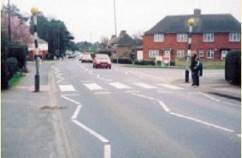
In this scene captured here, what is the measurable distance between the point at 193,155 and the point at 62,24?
11888 cm

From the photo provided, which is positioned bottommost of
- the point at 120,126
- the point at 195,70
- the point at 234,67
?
the point at 120,126

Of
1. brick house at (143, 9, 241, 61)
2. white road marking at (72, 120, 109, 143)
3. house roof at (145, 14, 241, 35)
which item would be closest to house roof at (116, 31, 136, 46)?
brick house at (143, 9, 241, 61)

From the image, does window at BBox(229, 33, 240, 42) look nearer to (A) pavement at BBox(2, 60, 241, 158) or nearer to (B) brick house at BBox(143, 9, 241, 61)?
(B) brick house at BBox(143, 9, 241, 61)

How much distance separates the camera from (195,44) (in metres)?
77.4

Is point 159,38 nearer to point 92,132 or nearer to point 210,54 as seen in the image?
point 210,54

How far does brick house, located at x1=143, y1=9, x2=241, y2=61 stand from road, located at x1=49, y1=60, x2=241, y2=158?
57259mm

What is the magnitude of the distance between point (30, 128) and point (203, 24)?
223 ft

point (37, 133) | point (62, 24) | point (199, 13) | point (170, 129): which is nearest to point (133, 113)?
point (170, 129)

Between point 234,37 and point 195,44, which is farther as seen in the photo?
point 195,44

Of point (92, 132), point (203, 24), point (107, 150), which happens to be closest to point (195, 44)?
point (203, 24)

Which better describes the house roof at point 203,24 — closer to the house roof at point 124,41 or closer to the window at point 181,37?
the window at point 181,37

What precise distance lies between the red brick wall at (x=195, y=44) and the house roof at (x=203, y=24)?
96cm

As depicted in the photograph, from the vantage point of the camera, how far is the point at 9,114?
44.7 feet

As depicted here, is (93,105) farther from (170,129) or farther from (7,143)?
(7,143)
